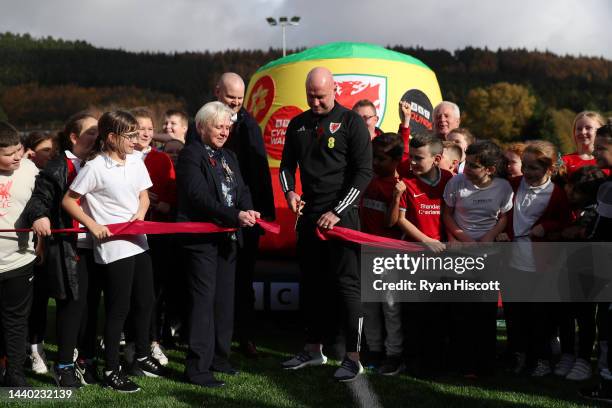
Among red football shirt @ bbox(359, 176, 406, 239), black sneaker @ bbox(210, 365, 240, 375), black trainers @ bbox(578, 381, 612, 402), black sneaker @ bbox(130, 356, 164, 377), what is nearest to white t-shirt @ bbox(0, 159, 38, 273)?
black sneaker @ bbox(130, 356, 164, 377)

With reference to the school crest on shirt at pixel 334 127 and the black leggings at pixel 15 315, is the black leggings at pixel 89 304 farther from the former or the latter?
the school crest on shirt at pixel 334 127

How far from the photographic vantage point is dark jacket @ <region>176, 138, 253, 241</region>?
4402mm

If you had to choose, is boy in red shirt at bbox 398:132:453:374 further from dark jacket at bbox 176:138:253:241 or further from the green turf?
dark jacket at bbox 176:138:253:241

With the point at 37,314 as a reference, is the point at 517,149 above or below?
above

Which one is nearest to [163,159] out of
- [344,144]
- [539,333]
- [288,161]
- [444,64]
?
[288,161]

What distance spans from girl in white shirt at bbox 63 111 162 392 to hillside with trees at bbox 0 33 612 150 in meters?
69.8

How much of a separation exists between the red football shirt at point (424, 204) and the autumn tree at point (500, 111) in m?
67.0

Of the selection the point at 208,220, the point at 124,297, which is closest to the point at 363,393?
the point at 208,220

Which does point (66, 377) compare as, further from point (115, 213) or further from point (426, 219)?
point (426, 219)

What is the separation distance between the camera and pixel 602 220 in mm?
4227

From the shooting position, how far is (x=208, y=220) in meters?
4.54

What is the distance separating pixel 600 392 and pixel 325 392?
1.72 meters

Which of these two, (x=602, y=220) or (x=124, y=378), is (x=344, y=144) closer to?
(x=602, y=220)

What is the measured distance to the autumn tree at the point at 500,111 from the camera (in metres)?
69.5
